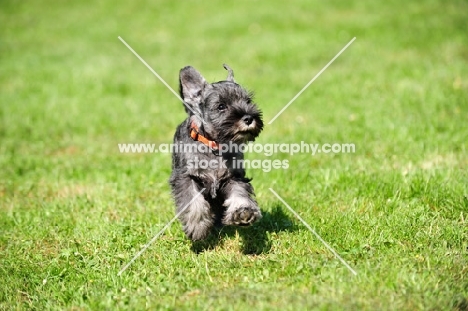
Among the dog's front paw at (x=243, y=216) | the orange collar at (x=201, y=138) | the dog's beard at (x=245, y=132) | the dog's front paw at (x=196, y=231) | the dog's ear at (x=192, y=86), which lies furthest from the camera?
the dog's ear at (x=192, y=86)

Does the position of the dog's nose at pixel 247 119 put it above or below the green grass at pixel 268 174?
above

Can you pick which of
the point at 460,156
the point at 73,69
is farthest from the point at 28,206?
the point at 73,69

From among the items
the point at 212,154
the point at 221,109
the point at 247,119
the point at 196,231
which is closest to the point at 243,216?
the point at 196,231

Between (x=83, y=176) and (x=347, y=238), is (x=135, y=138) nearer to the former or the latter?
(x=83, y=176)

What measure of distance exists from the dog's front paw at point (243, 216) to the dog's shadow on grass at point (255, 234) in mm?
439

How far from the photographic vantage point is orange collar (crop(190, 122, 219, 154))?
17.8 feet

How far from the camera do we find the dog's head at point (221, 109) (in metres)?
5.25

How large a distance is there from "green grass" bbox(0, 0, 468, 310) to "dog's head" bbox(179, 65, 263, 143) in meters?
1.11

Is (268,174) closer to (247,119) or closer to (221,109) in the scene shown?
(221,109)

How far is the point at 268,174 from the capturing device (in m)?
7.53

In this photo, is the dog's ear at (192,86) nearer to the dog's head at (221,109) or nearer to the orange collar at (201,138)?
the dog's head at (221,109)
